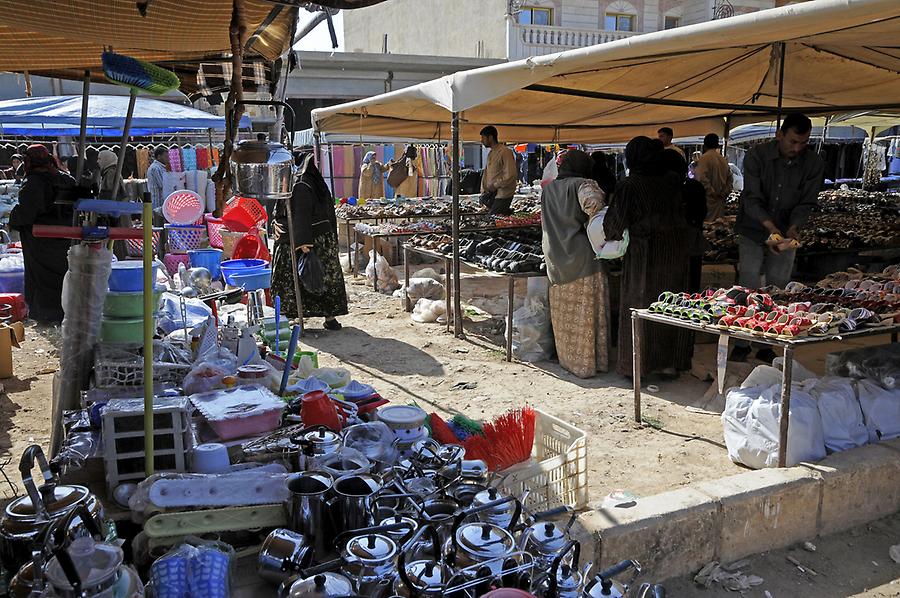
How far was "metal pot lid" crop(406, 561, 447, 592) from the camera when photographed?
64.1 inches

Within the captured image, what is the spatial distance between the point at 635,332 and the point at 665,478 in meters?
1.10

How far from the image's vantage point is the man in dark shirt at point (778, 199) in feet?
17.7

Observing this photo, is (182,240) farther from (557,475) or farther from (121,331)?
(557,475)

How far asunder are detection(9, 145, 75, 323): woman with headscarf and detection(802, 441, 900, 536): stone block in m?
7.29

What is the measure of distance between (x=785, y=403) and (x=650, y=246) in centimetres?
201

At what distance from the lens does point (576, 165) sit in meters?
5.79

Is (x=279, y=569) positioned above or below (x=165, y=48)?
below

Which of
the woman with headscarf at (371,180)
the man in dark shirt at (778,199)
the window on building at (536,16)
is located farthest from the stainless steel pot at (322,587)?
the window on building at (536,16)

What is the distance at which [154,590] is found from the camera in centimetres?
172

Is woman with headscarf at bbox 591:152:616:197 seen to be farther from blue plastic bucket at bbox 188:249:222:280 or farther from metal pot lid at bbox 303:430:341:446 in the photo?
metal pot lid at bbox 303:430:341:446

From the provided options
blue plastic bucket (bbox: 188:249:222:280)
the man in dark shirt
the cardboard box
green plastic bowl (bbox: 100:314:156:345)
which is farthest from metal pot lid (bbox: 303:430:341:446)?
blue plastic bucket (bbox: 188:249:222:280)

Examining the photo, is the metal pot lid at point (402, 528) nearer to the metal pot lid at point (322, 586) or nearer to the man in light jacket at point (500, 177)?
the metal pot lid at point (322, 586)

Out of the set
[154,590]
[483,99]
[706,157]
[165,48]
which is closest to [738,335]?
[483,99]

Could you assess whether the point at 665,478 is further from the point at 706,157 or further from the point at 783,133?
the point at 706,157
